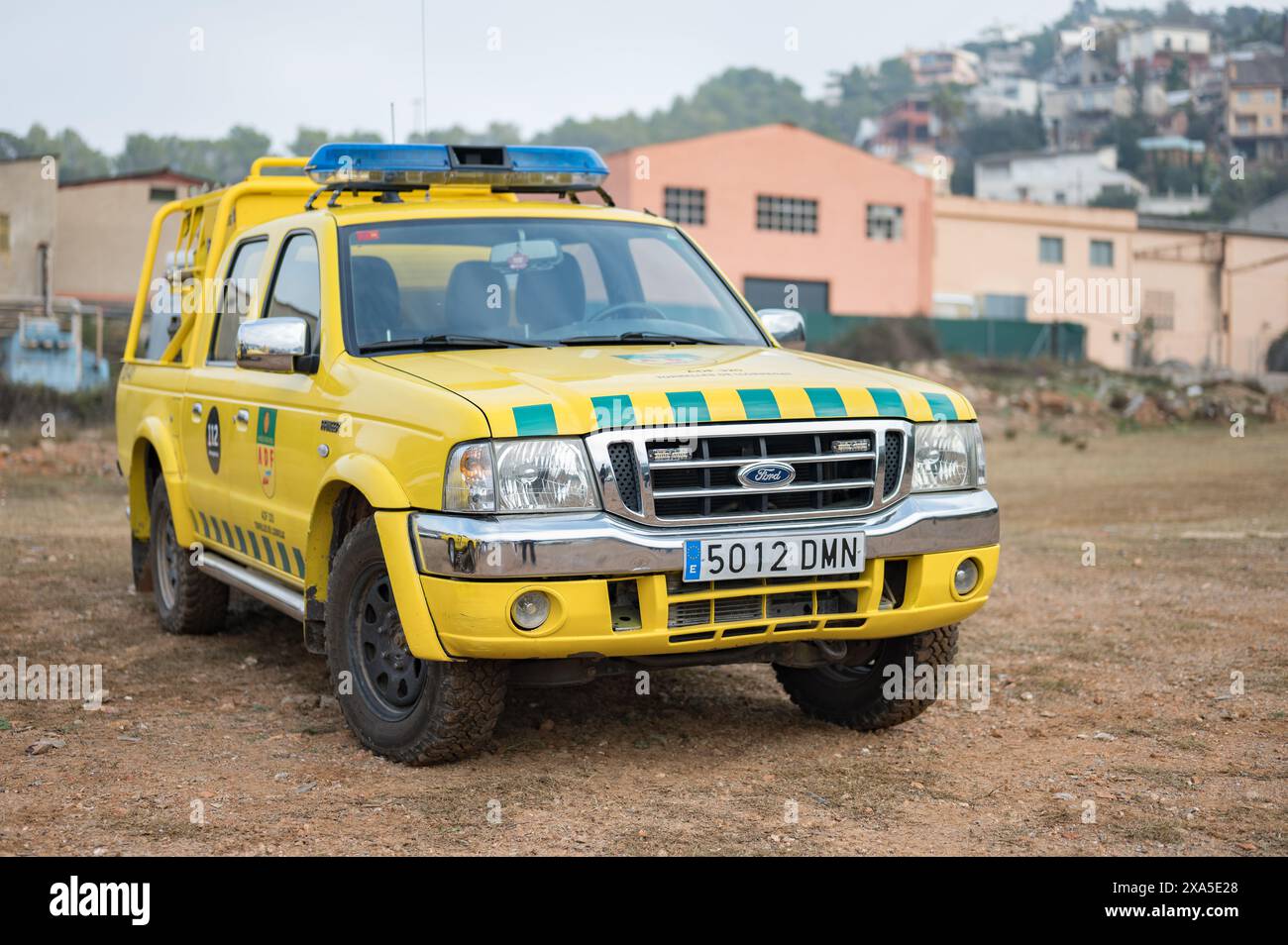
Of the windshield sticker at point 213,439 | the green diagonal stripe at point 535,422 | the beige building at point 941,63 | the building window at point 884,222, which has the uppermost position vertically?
the beige building at point 941,63

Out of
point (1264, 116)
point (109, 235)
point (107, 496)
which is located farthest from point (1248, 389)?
point (1264, 116)

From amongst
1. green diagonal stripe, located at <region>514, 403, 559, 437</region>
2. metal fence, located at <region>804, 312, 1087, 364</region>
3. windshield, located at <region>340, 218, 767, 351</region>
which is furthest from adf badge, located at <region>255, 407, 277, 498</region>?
metal fence, located at <region>804, 312, 1087, 364</region>

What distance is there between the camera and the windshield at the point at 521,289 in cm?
566

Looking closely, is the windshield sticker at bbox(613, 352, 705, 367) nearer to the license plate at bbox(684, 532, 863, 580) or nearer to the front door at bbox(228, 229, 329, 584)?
the license plate at bbox(684, 532, 863, 580)

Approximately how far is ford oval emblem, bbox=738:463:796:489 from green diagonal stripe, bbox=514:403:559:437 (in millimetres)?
623

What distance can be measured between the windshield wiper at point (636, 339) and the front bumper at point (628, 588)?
4.03 ft

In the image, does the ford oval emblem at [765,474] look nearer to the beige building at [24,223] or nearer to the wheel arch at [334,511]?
the wheel arch at [334,511]

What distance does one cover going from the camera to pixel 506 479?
15.0 feet

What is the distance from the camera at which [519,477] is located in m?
4.57

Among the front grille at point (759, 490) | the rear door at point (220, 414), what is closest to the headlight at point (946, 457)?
the front grille at point (759, 490)

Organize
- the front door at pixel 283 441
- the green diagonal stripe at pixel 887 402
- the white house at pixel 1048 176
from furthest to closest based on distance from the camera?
the white house at pixel 1048 176 → the front door at pixel 283 441 → the green diagonal stripe at pixel 887 402

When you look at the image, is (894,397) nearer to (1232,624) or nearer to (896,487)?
(896,487)

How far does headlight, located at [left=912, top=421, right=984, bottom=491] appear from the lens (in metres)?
5.09

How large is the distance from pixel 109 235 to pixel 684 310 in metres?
35.0
